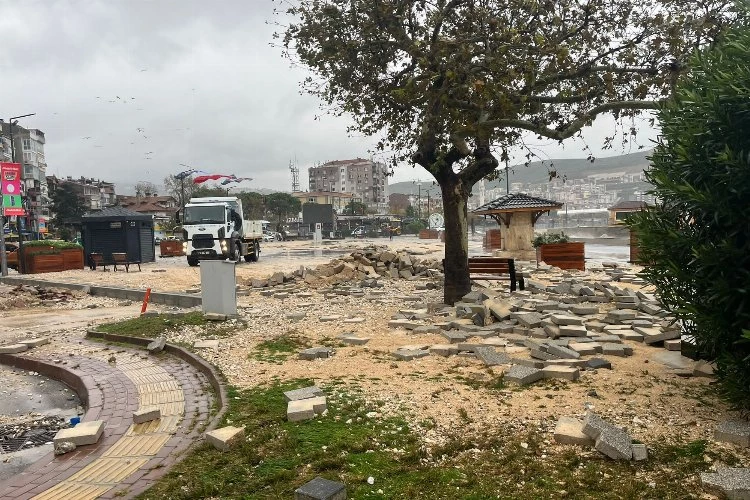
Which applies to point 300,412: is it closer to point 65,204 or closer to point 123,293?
point 123,293

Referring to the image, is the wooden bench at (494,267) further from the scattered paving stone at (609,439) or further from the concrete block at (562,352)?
the scattered paving stone at (609,439)

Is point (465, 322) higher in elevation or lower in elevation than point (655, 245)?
lower

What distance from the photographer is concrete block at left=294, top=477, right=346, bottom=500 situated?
3.34 metres

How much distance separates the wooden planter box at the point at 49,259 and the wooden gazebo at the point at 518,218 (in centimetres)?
2007

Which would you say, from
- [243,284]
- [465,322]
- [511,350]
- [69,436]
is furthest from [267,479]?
[243,284]

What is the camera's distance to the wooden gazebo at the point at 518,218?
26.0 metres

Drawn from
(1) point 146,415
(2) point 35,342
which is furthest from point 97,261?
(1) point 146,415

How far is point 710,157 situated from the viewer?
403cm

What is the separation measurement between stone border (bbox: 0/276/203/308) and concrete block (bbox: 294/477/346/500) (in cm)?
1057

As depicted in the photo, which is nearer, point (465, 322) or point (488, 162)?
point (465, 322)

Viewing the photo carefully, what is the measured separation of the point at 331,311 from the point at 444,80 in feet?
18.2

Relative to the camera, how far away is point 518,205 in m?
26.0

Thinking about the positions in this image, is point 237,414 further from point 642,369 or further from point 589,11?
point 589,11

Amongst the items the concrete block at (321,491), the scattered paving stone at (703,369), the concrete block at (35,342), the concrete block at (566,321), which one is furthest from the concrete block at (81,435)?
the concrete block at (566,321)
